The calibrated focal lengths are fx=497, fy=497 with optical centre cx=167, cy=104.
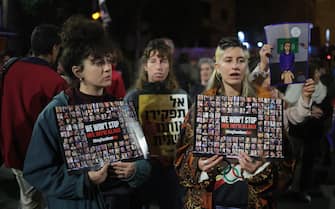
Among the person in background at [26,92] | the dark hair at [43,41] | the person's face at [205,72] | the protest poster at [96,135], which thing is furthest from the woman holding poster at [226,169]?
the person's face at [205,72]

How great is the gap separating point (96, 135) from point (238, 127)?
0.71 metres

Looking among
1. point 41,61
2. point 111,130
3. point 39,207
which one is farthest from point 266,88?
point 39,207

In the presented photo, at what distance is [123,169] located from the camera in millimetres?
2578

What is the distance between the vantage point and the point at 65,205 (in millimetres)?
2664

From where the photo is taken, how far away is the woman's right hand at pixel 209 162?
249 centimetres

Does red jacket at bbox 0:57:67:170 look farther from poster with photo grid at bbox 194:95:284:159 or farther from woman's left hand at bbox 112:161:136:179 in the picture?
poster with photo grid at bbox 194:95:284:159

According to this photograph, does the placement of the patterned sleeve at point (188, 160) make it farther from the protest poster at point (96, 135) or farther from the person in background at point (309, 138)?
the person in background at point (309, 138)

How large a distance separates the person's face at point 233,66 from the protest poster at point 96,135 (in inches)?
23.4

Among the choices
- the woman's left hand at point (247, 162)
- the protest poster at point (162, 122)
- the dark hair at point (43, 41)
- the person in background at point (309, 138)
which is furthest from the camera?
the person in background at point (309, 138)

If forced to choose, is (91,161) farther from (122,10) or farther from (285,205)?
(122,10)

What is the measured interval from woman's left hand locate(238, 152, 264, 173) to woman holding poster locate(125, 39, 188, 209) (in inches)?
56.7

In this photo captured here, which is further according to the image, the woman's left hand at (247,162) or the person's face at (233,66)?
the person's face at (233,66)

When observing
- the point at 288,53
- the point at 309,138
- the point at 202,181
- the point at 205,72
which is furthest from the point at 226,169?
the point at 309,138

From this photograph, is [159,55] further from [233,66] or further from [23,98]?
[233,66]
